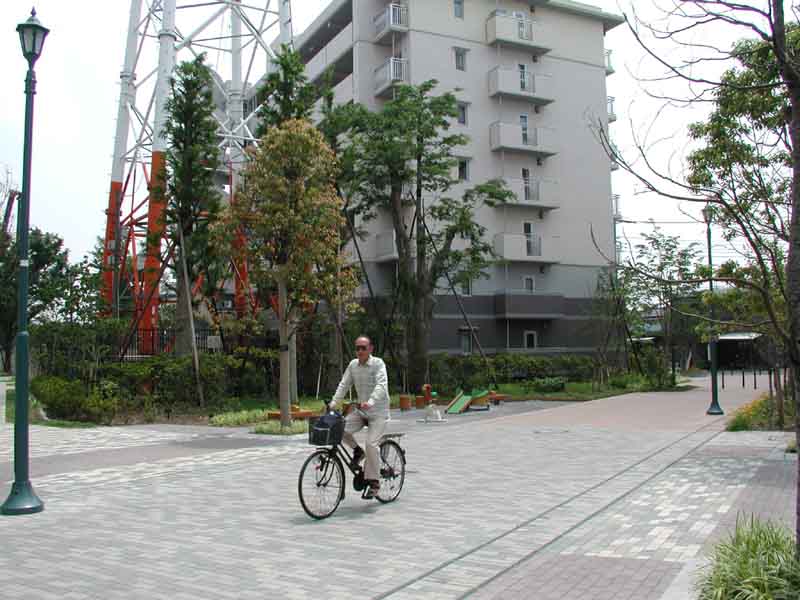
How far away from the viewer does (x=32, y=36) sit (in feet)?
28.6

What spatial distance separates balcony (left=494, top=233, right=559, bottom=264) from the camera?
120 feet

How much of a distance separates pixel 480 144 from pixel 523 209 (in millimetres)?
3963

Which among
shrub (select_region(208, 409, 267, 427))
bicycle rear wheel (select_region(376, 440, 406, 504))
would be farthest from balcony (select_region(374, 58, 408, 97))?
bicycle rear wheel (select_region(376, 440, 406, 504))

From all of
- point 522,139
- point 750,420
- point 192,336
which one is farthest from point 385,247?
point 750,420

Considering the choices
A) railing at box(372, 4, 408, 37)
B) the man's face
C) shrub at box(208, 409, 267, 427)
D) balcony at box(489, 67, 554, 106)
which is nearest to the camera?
the man's face

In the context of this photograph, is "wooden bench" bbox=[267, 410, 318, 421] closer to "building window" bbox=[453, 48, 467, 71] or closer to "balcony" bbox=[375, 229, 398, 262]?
"balcony" bbox=[375, 229, 398, 262]

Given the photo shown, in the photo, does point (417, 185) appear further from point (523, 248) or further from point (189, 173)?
point (523, 248)

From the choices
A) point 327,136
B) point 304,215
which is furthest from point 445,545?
point 327,136

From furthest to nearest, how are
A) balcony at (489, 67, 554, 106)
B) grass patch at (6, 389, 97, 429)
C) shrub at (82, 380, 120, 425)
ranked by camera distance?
balcony at (489, 67, 554, 106)
shrub at (82, 380, 120, 425)
grass patch at (6, 389, 97, 429)

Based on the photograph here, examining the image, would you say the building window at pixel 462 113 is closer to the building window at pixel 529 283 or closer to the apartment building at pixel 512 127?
the apartment building at pixel 512 127

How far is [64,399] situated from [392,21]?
24.0m

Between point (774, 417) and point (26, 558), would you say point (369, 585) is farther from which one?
point (774, 417)

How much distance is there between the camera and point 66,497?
9.56 meters

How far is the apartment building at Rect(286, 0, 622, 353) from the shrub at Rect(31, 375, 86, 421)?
1716cm
